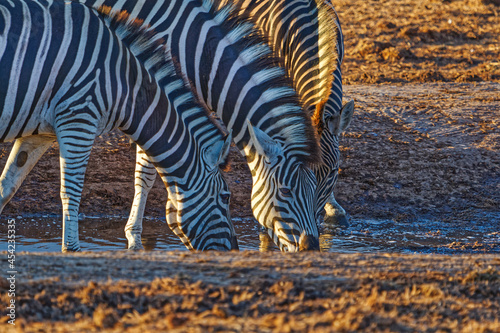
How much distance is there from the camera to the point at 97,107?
5.21 m

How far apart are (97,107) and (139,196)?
159 centimetres

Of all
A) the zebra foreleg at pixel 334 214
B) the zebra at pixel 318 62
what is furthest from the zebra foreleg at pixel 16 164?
the zebra foreleg at pixel 334 214

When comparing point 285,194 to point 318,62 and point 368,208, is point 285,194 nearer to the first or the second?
point 318,62

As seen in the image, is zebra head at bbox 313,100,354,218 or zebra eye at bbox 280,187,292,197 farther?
zebra head at bbox 313,100,354,218

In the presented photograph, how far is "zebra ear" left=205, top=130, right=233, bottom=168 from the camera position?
5.44 meters

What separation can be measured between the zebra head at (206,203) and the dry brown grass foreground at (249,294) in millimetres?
1239

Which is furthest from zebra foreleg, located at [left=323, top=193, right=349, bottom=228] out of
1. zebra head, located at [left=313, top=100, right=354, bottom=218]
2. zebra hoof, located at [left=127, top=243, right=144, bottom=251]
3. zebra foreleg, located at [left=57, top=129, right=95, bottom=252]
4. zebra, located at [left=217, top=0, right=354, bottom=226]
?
zebra foreleg, located at [left=57, top=129, right=95, bottom=252]

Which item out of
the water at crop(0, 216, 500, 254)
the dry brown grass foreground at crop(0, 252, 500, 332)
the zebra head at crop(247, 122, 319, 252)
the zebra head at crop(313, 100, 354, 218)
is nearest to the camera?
the dry brown grass foreground at crop(0, 252, 500, 332)

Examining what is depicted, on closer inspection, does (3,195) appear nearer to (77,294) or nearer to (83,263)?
(83,263)

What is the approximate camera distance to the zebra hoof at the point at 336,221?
301 inches

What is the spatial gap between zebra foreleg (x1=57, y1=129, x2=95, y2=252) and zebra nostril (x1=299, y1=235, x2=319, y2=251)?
181cm

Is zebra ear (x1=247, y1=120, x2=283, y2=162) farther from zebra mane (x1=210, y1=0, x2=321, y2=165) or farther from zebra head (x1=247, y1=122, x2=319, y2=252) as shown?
zebra mane (x1=210, y1=0, x2=321, y2=165)

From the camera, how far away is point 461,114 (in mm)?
10867

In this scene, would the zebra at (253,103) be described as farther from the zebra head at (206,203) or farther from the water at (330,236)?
the water at (330,236)
